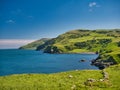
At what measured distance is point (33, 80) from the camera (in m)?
52.6

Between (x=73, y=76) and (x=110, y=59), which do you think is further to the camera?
(x=110, y=59)

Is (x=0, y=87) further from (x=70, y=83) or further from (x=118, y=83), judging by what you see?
A: (x=118, y=83)

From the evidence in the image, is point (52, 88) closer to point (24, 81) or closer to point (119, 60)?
point (24, 81)

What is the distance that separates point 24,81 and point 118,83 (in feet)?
71.0

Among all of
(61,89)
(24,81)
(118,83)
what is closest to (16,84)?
(24,81)

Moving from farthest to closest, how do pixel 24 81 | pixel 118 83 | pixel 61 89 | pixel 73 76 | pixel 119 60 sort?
1. pixel 119 60
2. pixel 73 76
3. pixel 24 81
4. pixel 118 83
5. pixel 61 89

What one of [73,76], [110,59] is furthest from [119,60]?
[73,76]

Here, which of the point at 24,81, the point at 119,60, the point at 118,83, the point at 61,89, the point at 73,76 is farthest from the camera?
the point at 119,60

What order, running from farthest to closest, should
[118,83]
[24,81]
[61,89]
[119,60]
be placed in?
1. [119,60]
2. [24,81]
3. [118,83]
4. [61,89]

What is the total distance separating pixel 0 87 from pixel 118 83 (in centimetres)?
2567

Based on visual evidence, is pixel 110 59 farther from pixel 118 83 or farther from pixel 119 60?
pixel 118 83

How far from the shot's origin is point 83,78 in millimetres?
53375

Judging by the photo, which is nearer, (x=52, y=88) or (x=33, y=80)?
(x=52, y=88)

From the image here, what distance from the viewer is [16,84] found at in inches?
1923
